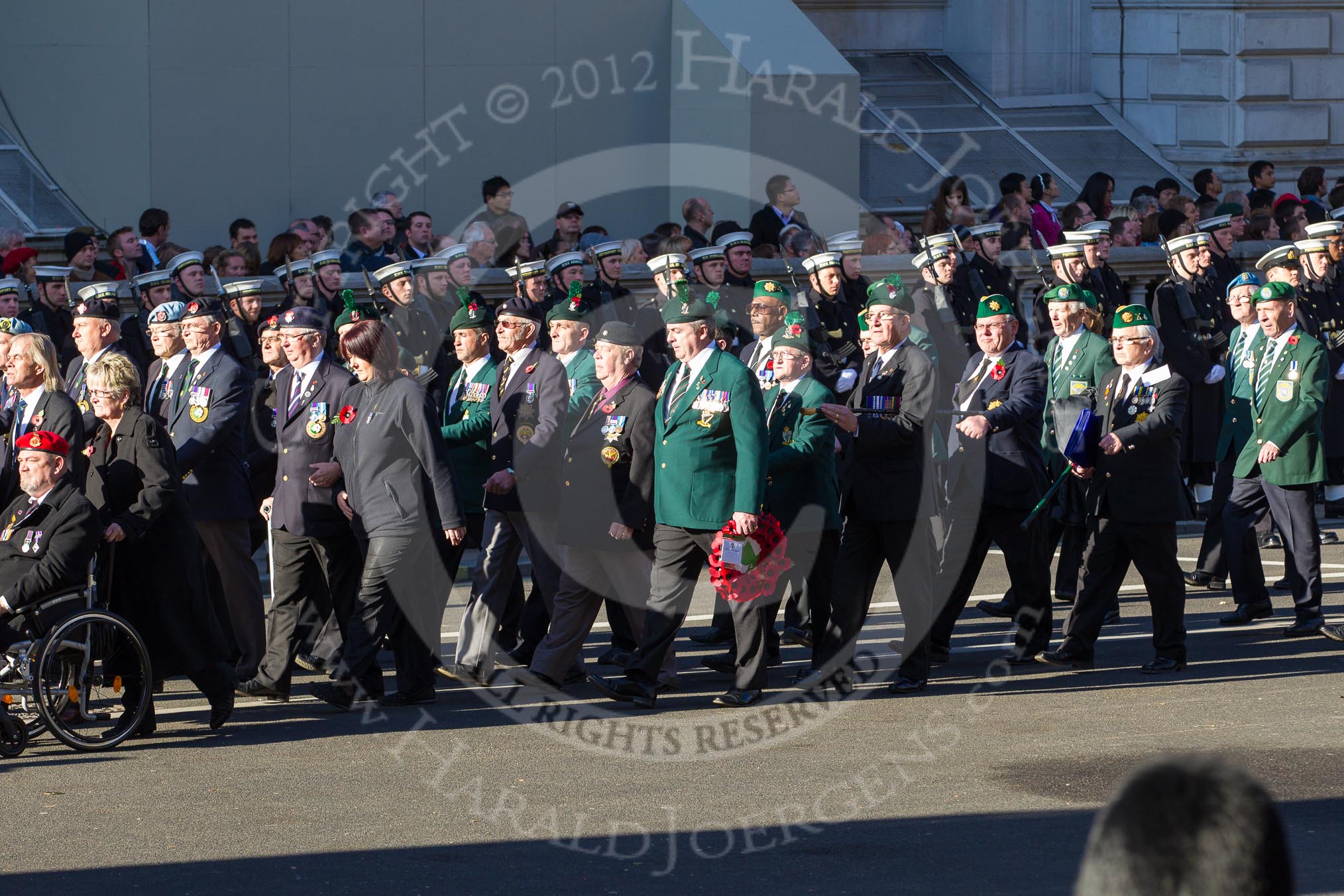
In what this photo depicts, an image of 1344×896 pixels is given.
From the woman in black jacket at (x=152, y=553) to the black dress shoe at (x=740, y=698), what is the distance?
2.00 metres

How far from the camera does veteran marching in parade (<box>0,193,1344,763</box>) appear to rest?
26.6 feet

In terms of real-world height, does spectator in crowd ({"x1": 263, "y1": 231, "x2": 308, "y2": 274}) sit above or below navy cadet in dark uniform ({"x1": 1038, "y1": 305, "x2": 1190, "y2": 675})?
above

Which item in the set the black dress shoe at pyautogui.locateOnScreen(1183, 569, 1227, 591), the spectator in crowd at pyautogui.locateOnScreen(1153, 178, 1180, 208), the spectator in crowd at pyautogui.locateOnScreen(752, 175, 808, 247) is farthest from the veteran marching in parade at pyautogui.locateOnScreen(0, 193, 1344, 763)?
the spectator in crowd at pyautogui.locateOnScreen(1153, 178, 1180, 208)

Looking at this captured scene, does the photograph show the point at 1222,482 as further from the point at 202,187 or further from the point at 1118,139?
the point at 1118,139

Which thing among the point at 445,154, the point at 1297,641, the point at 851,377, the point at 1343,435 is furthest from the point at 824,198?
the point at 1297,641

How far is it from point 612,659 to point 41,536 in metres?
2.82

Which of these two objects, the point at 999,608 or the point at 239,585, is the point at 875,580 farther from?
the point at 239,585

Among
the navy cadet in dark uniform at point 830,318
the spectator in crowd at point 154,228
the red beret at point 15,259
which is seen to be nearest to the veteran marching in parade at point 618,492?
the navy cadet in dark uniform at point 830,318

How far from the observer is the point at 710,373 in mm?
8336

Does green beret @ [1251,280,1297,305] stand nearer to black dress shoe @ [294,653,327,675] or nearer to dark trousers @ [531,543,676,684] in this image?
dark trousers @ [531,543,676,684]

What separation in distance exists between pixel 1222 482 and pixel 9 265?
24.8ft

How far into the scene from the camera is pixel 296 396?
8.88 metres

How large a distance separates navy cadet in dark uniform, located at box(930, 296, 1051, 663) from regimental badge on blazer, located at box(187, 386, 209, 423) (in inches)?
135

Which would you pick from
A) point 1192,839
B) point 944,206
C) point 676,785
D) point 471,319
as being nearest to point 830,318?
point 944,206
